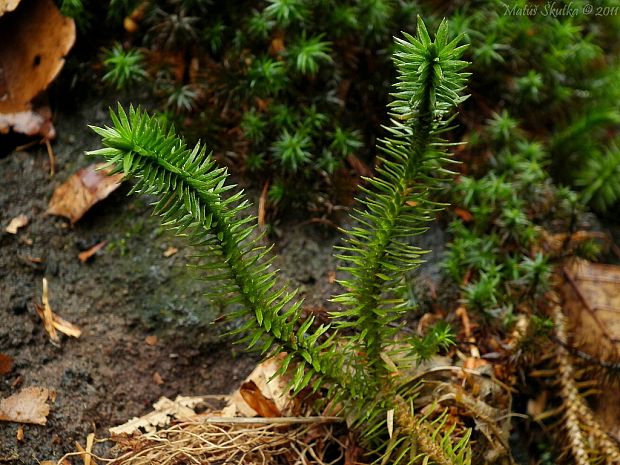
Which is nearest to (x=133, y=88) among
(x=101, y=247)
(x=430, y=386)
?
(x=101, y=247)

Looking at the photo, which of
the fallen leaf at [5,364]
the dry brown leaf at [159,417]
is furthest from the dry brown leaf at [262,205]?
the fallen leaf at [5,364]

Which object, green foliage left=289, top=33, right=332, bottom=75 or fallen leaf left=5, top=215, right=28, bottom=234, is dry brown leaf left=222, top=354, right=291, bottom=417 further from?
green foliage left=289, top=33, right=332, bottom=75

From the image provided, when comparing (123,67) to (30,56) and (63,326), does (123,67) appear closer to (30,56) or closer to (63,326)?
(30,56)

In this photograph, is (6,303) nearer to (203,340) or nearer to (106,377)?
(106,377)

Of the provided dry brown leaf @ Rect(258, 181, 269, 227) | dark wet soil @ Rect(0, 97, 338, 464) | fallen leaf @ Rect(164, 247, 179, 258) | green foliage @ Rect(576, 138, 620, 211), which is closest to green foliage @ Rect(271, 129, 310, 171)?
dry brown leaf @ Rect(258, 181, 269, 227)

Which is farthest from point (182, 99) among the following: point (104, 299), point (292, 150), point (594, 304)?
point (594, 304)
